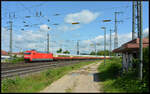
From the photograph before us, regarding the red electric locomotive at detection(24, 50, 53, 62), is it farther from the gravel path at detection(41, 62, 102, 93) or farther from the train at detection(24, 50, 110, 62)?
the gravel path at detection(41, 62, 102, 93)

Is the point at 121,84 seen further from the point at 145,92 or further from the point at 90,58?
the point at 90,58

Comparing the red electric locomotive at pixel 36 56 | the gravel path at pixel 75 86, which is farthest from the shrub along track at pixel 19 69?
the red electric locomotive at pixel 36 56

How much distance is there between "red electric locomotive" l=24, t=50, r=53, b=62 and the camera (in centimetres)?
4203

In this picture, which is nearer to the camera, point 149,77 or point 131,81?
point 149,77

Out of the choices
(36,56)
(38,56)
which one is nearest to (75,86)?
(36,56)

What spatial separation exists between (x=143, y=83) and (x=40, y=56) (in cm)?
3909

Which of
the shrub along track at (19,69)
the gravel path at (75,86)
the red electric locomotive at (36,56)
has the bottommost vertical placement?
the shrub along track at (19,69)

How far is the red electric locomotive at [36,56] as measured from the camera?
42.0m

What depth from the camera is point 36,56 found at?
44.2 metres

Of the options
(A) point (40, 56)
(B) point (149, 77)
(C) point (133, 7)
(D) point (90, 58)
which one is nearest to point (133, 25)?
(C) point (133, 7)

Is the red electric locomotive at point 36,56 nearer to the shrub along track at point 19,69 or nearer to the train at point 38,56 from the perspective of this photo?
the train at point 38,56

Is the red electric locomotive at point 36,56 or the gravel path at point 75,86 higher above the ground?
the red electric locomotive at point 36,56

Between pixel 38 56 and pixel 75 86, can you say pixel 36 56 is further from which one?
pixel 75 86

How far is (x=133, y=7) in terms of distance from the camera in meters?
20.1
